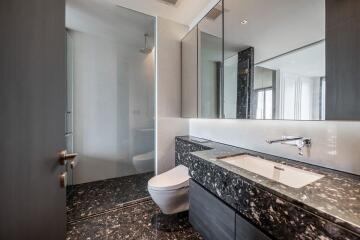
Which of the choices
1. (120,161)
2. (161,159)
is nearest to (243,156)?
(161,159)

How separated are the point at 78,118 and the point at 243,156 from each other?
229 centimetres

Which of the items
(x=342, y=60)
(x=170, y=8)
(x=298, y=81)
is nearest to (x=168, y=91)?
(x=170, y=8)

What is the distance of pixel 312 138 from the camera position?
113 cm

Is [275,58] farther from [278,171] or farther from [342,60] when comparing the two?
[278,171]

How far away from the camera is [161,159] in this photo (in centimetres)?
236

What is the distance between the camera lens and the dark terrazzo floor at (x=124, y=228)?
155 cm

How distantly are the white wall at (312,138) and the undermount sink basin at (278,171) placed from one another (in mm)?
172

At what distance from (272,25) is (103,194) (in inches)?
105

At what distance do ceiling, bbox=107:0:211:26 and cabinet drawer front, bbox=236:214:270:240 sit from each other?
7.13 ft

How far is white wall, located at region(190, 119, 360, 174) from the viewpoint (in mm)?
964

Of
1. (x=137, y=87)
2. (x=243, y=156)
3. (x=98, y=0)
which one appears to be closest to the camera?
(x=243, y=156)

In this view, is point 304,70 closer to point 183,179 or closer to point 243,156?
point 243,156

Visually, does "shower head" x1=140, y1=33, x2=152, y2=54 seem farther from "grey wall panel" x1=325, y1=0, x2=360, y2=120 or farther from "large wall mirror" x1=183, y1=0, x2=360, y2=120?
"grey wall panel" x1=325, y1=0, x2=360, y2=120

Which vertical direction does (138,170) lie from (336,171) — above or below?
below
